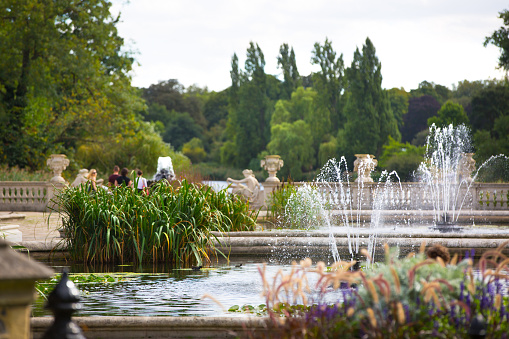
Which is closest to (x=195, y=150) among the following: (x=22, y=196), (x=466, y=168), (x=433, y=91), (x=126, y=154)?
(x=433, y=91)

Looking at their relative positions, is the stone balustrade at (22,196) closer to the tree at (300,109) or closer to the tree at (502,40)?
the tree at (502,40)

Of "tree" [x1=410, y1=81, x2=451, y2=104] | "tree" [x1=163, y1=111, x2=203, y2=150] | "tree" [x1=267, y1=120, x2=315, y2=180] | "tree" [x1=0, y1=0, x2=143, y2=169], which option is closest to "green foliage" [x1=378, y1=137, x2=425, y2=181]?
"tree" [x1=267, y1=120, x2=315, y2=180]

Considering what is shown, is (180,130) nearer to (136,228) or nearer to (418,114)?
(418,114)

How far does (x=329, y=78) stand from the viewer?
62.4 meters

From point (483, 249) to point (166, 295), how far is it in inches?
195

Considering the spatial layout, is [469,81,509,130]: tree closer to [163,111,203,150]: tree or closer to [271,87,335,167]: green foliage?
[271,87,335,167]: green foliage

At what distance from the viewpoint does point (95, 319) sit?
529cm

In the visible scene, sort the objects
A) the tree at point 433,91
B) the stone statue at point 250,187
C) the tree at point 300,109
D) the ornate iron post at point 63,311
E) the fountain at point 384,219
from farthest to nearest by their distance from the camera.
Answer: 1. the tree at point 433,91
2. the tree at point 300,109
3. the stone statue at point 250,187
4. the fountain at point 384,219
5. the ornate iron post at point 63,311

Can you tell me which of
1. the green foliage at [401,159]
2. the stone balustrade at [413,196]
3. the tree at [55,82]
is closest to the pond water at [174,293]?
the stone balustrade at [413,196]

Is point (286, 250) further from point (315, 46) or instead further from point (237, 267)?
point (315, 46)

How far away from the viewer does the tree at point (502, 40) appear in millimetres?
38125

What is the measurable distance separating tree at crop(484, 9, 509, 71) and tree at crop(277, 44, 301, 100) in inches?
1316

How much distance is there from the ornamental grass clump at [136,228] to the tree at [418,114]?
59.9m

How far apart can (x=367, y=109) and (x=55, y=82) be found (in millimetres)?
29765
